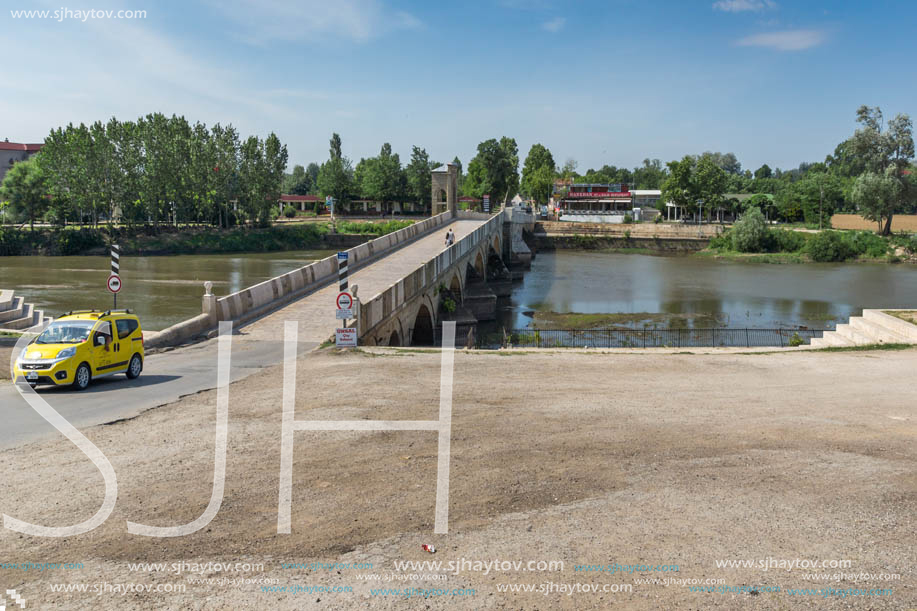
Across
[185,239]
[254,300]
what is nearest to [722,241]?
[185,239]

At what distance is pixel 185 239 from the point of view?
8594cm

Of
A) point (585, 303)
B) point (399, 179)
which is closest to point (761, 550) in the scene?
point (585, 303)

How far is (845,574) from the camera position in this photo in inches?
248

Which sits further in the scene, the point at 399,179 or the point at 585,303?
the point at 399,179

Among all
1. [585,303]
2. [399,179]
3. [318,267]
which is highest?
[399,179]

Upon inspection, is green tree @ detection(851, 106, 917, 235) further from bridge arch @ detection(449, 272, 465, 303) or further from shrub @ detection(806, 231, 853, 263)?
bridge arch @ detection(449, 272, 465, 303)

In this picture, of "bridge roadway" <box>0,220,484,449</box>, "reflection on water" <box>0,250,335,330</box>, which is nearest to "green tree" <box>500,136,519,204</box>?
"reflection on water" <box>0,250,335,330</box>

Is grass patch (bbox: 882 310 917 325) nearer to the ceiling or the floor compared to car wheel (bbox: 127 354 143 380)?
nearer to the ceiling

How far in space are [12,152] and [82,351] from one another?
459 ft

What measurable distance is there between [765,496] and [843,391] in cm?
793

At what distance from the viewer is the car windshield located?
47.1 feet

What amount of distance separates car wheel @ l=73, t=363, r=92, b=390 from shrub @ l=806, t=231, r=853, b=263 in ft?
268

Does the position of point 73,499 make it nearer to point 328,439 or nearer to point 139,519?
point 139,519

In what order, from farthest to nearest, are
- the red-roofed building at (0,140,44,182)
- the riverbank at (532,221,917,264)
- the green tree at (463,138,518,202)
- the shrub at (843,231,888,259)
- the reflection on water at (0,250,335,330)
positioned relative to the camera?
the red-roofed building at (0,140,44,182) → the green tree at (463,138,518,202) → the riverbank at (532,221,917,264) → the shrub at (843,231,888,259) → the reflection on water at (0,250,335,330)
